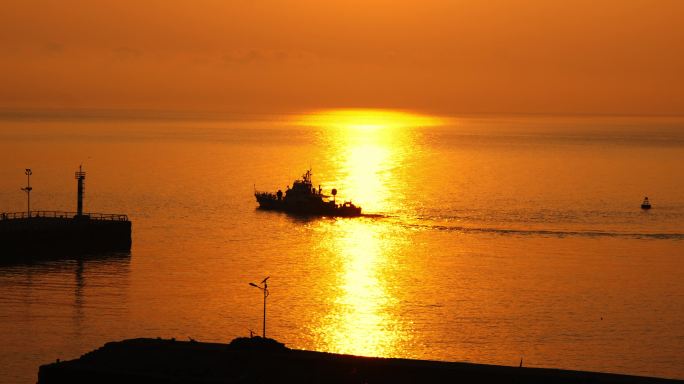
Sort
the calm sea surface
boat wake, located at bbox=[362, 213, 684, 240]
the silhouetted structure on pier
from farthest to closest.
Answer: boat wake, located at bbox=[362, 213, 684, 240]
the silhouetted structure on pier
the calm sea surface

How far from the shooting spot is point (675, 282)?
8950 centimetres

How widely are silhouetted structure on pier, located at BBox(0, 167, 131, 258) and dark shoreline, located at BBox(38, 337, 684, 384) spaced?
49.0m

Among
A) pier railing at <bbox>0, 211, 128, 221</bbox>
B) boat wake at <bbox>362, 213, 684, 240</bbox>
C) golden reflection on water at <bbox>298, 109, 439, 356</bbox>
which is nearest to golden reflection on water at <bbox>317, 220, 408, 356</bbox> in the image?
golden reflection on water at <bbox>298, 109, 439, 356</bbox>

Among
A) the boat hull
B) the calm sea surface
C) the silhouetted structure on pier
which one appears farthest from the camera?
the boat hull

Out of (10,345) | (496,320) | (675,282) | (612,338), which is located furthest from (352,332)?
(675,282)

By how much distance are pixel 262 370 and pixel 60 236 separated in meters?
57.2

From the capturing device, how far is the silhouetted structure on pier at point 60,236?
309 ft

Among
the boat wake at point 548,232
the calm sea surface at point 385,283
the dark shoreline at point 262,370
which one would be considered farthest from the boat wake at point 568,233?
the dark shoreline at point 262,370

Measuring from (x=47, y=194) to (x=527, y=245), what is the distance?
7329 cm

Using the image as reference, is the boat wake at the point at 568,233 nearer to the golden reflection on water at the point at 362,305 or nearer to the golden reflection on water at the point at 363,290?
the golden reflection on water at the point at 363,290

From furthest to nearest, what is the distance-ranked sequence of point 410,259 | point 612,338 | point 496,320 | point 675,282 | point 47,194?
point 47,194, point 410,259, point 675,282, point 496,320, point 612,338

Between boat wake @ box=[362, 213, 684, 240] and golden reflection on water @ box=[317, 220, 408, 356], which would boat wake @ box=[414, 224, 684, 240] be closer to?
boat wake @ box=[362, 213, 684, 240]

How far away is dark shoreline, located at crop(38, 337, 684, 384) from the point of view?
147 ft

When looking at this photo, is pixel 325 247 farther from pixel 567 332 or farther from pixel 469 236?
pixel 567 332
